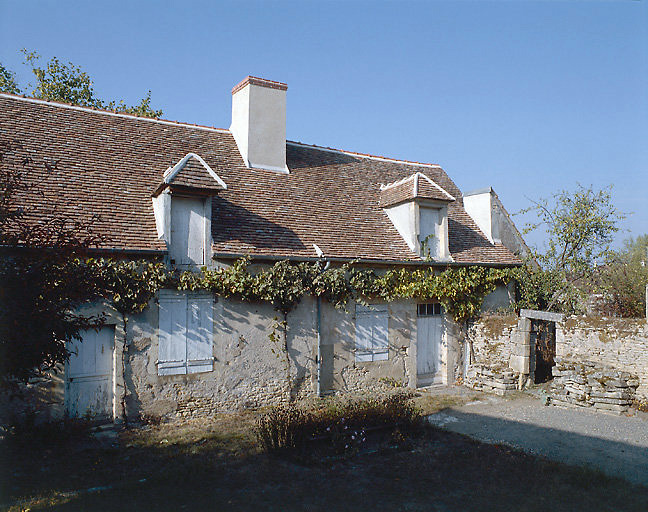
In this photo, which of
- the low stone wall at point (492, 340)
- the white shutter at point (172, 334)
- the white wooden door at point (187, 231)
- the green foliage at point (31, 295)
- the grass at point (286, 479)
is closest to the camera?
the green foliage at point (31, 295)

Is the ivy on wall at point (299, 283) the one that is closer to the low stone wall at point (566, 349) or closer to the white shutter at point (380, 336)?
the white shutter at point (380, 336)

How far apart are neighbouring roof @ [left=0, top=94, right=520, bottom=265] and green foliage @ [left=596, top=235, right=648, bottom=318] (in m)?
4.43

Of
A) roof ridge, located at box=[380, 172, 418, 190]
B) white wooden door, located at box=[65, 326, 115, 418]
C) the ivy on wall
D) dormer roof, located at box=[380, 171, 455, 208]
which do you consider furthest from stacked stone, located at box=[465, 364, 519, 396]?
white wooden door, located at box=[65, 326, 115, 418]

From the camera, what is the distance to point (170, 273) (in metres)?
9.96

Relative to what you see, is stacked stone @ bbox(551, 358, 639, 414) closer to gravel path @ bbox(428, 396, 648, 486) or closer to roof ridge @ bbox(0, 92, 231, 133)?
gravel path @ bbox(428, 396, 648, 486)

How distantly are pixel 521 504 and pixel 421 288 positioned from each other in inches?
270

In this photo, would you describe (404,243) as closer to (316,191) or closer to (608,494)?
(316,191)

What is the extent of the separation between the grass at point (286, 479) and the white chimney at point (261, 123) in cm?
778

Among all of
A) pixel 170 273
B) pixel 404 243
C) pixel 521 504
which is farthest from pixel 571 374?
pixel 170 273

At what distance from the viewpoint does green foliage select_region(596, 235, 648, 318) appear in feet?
55.1

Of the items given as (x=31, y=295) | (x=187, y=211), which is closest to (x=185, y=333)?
(x=187, y=211)

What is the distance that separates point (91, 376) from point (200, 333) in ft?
7.01

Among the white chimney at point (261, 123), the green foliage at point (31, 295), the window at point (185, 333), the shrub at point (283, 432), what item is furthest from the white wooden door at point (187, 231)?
the green foliage at point (31, 295)

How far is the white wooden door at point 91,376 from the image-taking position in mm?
9219
